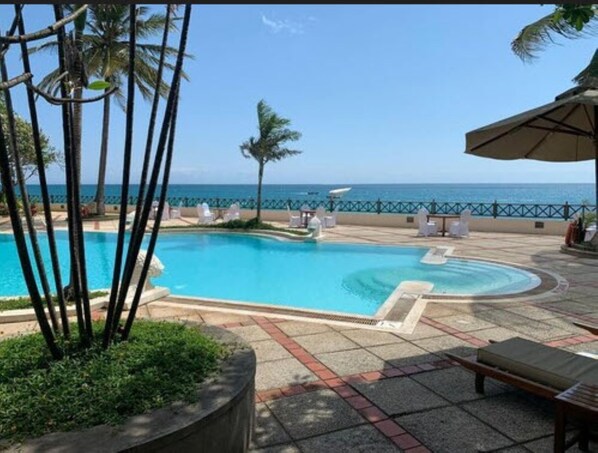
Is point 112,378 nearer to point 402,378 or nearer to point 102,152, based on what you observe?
point 402,378

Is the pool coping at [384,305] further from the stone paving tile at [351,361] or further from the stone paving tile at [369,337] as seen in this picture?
the stone paving tile at [351,361]

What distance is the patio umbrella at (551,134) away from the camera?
5.01m

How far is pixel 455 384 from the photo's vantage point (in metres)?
3.68

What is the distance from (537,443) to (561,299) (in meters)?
4.49

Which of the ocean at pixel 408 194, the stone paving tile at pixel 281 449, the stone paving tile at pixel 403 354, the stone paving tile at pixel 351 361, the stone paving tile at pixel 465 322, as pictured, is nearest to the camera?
the stone paving tile at pixel 281 449

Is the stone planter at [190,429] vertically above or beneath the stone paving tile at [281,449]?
above

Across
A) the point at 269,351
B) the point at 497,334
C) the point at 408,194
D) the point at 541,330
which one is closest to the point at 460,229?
the point at 541,330

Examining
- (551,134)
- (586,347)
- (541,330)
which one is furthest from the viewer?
(551,134)

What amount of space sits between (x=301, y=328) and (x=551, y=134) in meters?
4.82

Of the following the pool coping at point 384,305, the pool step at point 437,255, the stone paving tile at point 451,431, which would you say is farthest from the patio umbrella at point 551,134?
the pool step at point 437,255

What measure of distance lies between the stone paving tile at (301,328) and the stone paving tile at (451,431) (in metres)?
2.01

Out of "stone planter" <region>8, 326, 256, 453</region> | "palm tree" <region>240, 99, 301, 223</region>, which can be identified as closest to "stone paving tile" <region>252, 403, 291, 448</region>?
"stone planter" <region>8, 326, 256, 453</region>

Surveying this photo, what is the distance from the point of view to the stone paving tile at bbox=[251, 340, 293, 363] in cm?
427

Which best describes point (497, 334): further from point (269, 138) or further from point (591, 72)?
point (269, 138)
